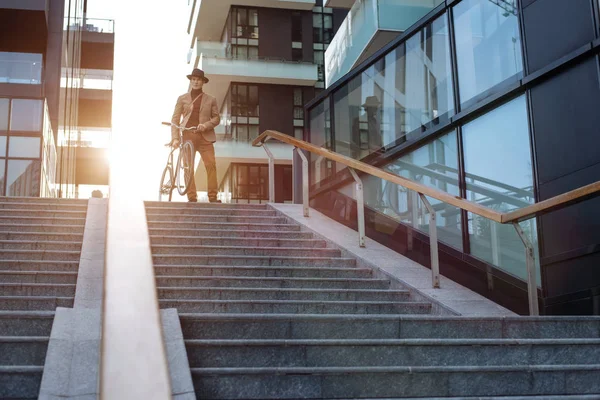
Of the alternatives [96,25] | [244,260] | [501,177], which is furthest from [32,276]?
[96,25]

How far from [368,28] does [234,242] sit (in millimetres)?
7517

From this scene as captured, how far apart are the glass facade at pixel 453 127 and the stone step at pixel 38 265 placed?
382 centimetres

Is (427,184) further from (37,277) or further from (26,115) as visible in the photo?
(26,115)

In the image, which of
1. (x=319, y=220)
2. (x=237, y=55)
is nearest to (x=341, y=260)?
(x=319, y=220)

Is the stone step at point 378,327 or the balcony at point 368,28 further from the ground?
the balcony at point 368,28

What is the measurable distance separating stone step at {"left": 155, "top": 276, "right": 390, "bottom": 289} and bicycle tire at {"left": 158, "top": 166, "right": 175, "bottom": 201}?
19.6 ft

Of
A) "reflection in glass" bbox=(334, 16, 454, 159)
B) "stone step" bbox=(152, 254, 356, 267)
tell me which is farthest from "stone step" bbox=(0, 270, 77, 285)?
"reflection in glass" bbox=(334, 16, 454, 159)

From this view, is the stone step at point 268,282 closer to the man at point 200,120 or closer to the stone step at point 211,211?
the stone step at point 211,211

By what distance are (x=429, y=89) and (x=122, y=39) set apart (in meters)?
28.3

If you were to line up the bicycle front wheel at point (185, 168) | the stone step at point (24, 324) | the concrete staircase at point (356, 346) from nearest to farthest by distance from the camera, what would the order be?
the concrete staircase at point (356, 346)
the stone step at point (24, 324)
the bicycle front wheel at point (185, 168)

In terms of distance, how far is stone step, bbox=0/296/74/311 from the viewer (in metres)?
6.16

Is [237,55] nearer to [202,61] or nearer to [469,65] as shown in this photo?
[202,61]

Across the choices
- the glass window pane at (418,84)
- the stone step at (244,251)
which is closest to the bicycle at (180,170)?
the glass window pane at (418,84)

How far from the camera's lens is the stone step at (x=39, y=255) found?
796cm
